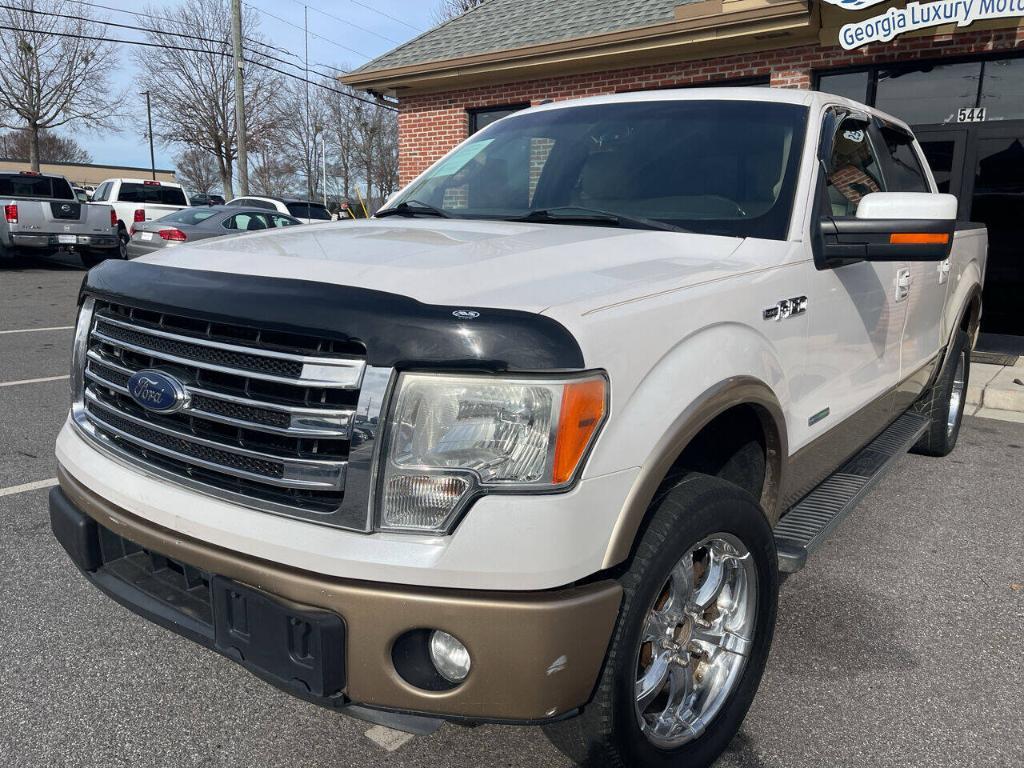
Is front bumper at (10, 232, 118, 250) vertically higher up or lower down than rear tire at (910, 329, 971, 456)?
higher up

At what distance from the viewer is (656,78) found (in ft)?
35.4

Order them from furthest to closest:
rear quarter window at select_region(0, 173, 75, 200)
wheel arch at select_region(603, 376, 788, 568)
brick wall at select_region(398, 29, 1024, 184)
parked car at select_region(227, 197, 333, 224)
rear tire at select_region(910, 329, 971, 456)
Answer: parked car at select_region(227, 197, 333, 224)
rear quarter window at select_region(0, 173, 75, 200)
brick wall at select_region(398, 29, 1024, 184)
rear tire at select_region(910, 329, 971, 456)
wheel arch at select_region(603, 376, 788, 568)

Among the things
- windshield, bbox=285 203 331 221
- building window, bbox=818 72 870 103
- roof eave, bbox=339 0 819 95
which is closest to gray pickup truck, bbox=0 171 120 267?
windshield, bbox=285 203 331 221

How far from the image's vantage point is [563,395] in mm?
1660

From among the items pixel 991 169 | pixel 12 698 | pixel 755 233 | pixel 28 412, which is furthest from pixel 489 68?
pixel 12 698

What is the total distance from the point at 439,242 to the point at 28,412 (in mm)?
4689

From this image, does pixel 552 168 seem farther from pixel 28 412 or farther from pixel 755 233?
pixel 28 412

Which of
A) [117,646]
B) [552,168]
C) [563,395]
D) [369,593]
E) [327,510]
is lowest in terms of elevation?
[117,646]

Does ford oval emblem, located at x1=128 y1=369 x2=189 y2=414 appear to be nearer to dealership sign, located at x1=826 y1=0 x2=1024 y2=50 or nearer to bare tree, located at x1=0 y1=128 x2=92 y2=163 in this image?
dealership sign, located at x1=826 y1=0 x2=1024 y2=50

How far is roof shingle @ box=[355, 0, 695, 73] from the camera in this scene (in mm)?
10914

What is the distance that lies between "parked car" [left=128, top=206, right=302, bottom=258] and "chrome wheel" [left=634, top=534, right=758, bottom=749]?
11.9 metres

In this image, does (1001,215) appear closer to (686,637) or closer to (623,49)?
(623,49)

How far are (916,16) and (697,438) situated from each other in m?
7.90

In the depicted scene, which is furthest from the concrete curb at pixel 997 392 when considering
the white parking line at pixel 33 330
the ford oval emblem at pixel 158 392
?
the white parking line at pixel 33 330
